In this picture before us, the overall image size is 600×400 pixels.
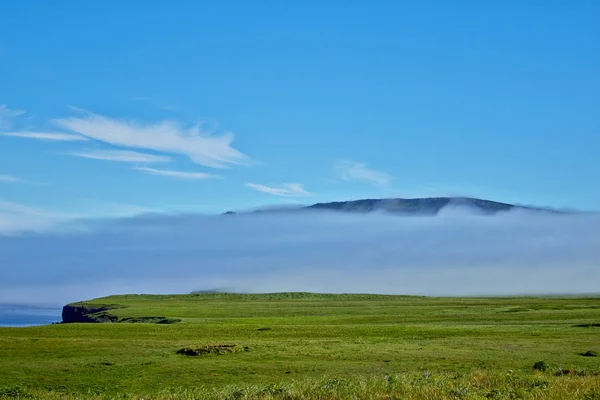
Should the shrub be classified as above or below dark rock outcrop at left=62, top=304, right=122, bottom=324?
above

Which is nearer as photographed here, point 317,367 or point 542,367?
point 542,367

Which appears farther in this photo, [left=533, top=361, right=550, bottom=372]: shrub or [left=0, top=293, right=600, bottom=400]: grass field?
[left=533, top=361, right=550, bottom=372]: shrub

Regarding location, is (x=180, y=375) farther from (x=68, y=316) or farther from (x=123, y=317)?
(x=68, y=316)

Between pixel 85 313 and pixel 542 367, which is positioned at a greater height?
pixel 542 367

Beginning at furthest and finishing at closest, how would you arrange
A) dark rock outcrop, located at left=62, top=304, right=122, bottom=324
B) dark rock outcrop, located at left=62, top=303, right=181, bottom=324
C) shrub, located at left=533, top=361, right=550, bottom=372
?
dark rock outcrop, located at left=62, top=304, right=122, bottom=324, dark rock outcrop, located at left=62, top=303, right=181, bottom=324, shrub, located at left=533, top=361, right=550, bottom=372

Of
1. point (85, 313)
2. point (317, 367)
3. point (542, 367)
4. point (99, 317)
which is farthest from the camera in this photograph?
point (85, 313)

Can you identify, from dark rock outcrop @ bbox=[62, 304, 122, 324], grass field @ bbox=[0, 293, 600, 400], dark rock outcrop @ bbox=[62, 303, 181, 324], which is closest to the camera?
grass field @ bbox=[0, 293, 600, 400]

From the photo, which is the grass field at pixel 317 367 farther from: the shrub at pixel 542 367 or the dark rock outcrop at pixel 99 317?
the dark rock outcrop at pixel 99 317

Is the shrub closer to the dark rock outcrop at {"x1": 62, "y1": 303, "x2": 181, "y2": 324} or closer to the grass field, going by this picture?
the grass field

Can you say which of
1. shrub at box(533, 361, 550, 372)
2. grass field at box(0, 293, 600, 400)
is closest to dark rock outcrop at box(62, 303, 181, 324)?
grass field at box(0, 293, 600, 400)

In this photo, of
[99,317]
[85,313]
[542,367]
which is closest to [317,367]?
[542,367]

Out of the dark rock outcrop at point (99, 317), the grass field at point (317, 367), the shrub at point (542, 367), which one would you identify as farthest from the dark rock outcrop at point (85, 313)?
the shrub at point (542, 367)

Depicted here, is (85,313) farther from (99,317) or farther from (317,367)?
(317,367)

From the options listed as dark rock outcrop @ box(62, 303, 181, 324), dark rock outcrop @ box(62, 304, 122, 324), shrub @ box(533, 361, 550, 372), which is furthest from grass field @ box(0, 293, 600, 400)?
dark rock outcrop @ box(62, 304, 122, 324)
